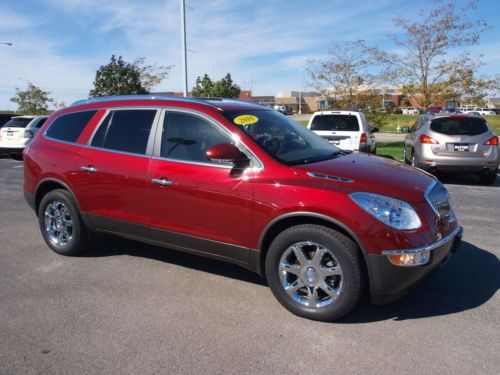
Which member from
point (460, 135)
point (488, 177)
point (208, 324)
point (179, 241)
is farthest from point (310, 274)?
point (488, 177)

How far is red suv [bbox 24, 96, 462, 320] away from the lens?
3453mm

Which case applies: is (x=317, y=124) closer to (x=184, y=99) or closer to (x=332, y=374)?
(x=184, y=99)

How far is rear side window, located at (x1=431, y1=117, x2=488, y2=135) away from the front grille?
653 centimetres

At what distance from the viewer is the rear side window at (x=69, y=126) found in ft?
16.8

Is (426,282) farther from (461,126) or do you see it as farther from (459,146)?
(461,126)

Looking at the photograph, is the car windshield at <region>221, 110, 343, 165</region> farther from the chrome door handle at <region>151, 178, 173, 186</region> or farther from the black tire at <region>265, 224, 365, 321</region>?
the chrome door handle at <region>151, 178, 173, 186</region>

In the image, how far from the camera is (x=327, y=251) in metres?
3.55

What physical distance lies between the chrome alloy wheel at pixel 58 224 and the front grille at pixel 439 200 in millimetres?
3746

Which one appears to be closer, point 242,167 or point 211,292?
point 242,167

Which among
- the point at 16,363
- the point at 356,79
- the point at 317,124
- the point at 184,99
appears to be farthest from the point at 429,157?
the point at 356,79

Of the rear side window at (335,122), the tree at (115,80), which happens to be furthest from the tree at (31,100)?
the rear side window at (335,122)

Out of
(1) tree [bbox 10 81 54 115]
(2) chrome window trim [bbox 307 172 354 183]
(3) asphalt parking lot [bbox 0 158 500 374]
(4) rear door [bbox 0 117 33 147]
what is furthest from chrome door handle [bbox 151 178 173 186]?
(1) tree [bbox 10 81 54 115]

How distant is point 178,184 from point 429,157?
731 centimetres

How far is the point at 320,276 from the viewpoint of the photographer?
361 centimetres
